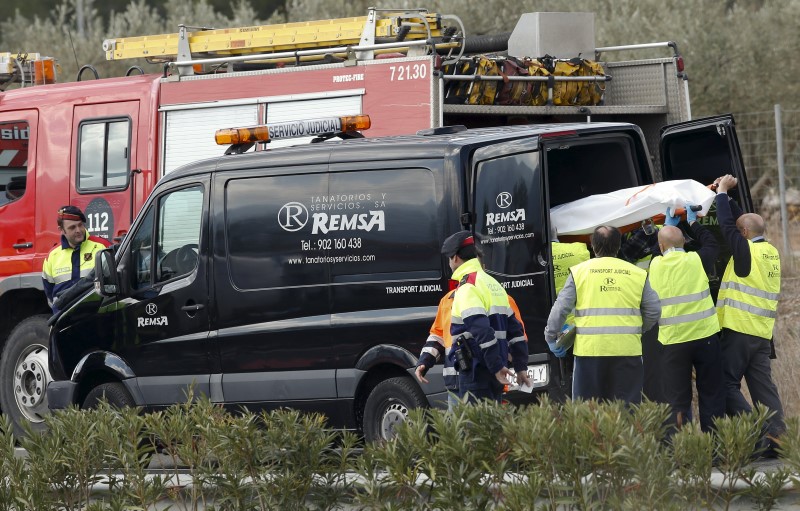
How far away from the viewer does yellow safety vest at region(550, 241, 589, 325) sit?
859 centimetres

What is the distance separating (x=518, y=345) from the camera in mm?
7770

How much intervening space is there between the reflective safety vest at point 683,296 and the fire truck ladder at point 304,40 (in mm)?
2617

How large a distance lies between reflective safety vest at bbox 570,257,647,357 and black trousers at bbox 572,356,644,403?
55mm

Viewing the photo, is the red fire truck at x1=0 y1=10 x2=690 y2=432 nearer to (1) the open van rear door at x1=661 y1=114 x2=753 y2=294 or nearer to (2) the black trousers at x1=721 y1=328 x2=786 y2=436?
(1) the open van rear door at x1=661 y1=114 x2=753 y2=294

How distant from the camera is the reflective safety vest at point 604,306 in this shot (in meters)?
8.17

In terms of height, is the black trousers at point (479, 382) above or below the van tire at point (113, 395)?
above

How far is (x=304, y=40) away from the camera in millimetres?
11641

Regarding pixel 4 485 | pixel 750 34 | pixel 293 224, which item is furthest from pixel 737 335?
pixel 750 34

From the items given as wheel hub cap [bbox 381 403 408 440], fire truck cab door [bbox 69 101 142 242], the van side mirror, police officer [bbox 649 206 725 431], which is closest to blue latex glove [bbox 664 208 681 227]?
police officer [bbox 649 206 725 431]

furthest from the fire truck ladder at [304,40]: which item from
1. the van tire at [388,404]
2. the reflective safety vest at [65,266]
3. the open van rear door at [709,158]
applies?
the van tire at [388,404]

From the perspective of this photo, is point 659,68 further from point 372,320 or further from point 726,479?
point 726,479

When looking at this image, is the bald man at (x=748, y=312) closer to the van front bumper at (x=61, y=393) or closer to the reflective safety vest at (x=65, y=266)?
the van front bumper at (x=61, y=393)

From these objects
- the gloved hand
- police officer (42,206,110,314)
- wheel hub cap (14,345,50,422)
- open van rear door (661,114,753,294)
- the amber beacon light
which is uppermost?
the amber beacon light

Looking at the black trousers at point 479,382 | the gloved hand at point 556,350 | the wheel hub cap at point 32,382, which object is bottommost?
the wheel hub cap at point 32,382
